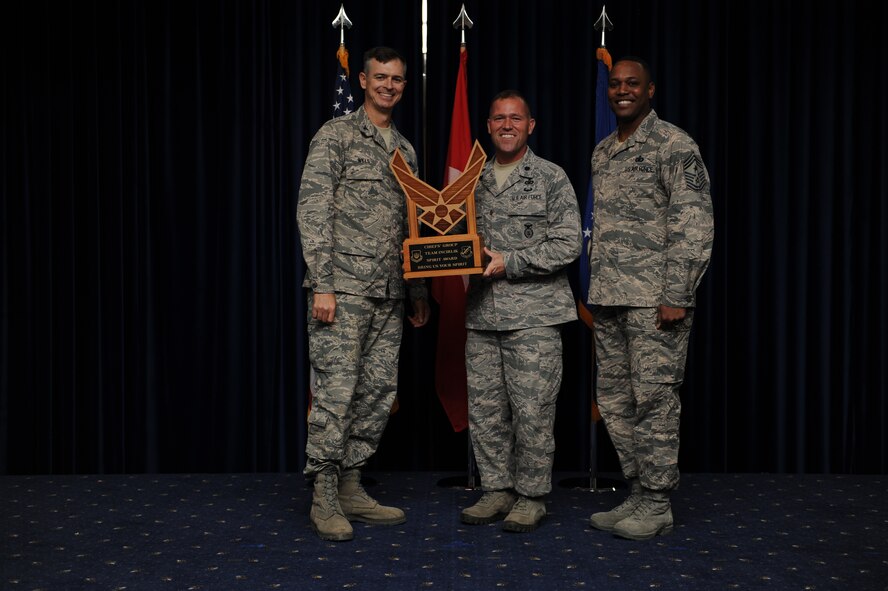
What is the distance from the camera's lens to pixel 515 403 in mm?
3051

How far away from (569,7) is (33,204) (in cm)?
270

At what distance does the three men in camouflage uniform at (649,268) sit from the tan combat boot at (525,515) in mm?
191

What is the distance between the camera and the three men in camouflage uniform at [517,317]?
118 inches

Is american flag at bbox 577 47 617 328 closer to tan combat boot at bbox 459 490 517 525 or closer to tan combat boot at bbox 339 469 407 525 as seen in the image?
tan combat boot at bbox 459 490 517 525

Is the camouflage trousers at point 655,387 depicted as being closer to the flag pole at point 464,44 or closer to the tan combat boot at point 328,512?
the flag pole at point 464,44

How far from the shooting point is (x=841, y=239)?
4.10m

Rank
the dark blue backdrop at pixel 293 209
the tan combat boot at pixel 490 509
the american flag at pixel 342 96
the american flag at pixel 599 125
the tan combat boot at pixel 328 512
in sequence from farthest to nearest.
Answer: the dark blue backdrop at pixel 293 209
the american flag at pixel 342 96
the american flag at pixel 599 125
the tan combat boot at pixel 490 509
the tan combat boot at pixel 328 512

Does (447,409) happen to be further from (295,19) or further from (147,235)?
(295,19)

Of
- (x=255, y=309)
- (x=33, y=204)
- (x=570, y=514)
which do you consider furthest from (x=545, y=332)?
(x=33, y=204)

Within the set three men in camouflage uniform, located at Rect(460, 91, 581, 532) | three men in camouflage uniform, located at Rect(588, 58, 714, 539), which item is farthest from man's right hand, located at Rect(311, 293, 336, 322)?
three men in camouflage uniform, located at Rect(588, 58, 714, 539)

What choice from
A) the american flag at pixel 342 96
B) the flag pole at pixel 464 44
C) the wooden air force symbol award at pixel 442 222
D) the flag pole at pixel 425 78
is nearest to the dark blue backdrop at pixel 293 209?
the flag pole at pixel 425 78

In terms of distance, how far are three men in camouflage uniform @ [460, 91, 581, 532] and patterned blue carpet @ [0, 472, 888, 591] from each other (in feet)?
0.66

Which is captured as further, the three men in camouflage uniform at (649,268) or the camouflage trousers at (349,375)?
the camouflage trousers at (349,375)

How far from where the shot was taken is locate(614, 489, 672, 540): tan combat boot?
113 inches
